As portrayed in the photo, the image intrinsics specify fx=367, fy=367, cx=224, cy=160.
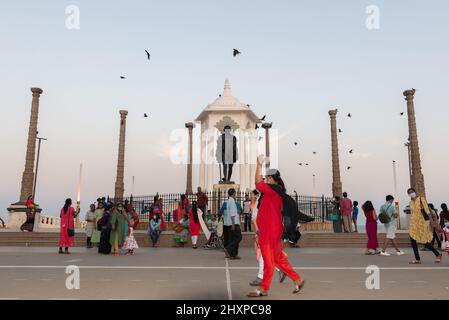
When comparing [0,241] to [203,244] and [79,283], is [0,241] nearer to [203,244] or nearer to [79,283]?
[203,244]

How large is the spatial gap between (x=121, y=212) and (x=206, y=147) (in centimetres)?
1582

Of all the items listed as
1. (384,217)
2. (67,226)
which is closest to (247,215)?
(384,217)

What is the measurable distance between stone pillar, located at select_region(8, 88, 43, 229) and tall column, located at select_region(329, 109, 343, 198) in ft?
68.2

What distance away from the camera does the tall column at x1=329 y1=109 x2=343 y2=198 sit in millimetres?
28094

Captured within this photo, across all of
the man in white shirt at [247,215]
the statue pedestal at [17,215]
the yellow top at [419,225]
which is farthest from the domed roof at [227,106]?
Answer: the yellow top at [419,225]

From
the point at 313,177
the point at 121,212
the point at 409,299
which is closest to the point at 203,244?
the point at 121,212

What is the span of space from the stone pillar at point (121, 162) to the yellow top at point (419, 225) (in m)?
22.5

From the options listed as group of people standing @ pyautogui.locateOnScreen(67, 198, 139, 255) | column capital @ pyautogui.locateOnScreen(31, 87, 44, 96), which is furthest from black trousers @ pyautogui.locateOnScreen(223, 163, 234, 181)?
column capital @ pyautogui.locateOnScreen(31, 87, 44, 96)

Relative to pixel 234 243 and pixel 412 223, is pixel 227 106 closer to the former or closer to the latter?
pixel 234 243

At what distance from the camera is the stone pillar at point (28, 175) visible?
2262 cm

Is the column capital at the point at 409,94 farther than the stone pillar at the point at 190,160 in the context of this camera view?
No

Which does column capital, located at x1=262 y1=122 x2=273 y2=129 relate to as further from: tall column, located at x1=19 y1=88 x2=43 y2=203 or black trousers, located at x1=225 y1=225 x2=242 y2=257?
black trousers, located at x1=225 y1=225 x2=242 y2=257

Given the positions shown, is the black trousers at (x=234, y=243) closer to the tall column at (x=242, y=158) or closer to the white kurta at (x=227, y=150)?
the white kurta at (x=227, y=150)

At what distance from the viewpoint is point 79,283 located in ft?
17.8
